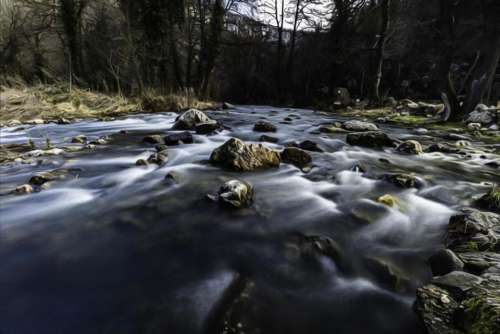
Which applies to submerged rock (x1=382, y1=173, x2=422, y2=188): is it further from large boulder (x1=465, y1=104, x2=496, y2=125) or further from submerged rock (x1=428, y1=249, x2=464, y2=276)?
large boulder (x1=465, y1=104, x2=496, y2=125)

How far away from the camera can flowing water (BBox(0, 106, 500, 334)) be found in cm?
143

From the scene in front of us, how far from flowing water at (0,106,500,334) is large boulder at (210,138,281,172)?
17 cm

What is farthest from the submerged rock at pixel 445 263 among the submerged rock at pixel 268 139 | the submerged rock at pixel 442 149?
the submerged rock at pixel 268 139

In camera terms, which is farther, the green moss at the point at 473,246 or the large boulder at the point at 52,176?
the large boulder at the point at 52,176

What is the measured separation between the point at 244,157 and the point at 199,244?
1.69 meters

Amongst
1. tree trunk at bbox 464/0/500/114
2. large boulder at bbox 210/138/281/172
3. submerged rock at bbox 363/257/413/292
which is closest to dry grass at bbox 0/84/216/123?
large boulder at bbox 210/138/281/172

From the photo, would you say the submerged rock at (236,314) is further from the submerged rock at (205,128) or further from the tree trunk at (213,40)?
the tree trunk at (213,40)

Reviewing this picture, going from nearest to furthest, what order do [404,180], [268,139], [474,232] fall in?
1. [474,232]
2. [404,180]
3. [268,139]

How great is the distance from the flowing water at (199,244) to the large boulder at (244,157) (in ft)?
0.56

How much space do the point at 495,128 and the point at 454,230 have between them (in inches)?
272

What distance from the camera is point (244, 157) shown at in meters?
3.58

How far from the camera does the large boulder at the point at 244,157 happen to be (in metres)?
3.53

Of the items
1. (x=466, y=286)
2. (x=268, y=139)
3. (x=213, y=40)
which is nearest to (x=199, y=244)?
(x=466, y=286)

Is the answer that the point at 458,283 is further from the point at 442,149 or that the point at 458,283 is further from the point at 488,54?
the point at 488,54
